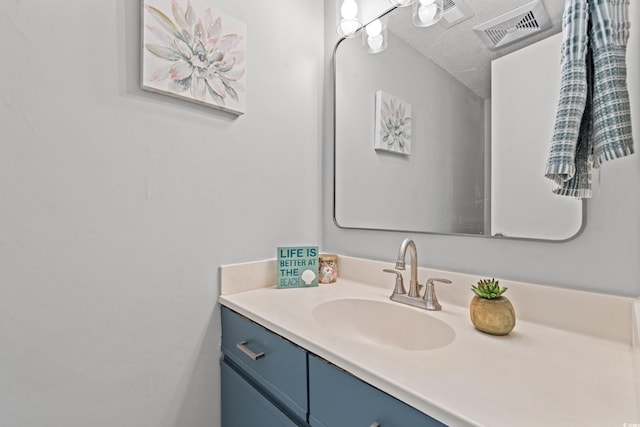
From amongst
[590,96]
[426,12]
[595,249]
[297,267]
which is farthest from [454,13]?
[297,267]

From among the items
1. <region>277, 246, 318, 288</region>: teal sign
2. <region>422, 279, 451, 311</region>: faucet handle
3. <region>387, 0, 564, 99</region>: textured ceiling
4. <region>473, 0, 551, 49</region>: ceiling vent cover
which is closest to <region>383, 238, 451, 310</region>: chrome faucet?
<region>422, 279, 451, 311</region>: faucet handle

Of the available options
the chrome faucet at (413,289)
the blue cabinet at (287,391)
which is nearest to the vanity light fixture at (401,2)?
the chrome faucet at (413,289)

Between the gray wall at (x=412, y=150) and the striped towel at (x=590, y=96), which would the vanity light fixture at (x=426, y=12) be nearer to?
the gray wall at (x=412, y=150)

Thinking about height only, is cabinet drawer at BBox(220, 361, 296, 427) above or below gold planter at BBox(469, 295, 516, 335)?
below

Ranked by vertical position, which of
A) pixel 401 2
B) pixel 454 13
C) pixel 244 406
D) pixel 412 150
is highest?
pixel 401 2

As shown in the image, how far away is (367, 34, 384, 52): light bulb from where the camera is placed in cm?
123

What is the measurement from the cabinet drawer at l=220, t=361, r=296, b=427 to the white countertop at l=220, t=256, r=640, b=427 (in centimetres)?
22

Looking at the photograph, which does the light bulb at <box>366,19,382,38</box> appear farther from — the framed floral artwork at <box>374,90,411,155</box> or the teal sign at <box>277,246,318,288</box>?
the teal sign at <box>277,246,318,288</box>

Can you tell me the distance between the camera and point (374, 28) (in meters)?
1.24

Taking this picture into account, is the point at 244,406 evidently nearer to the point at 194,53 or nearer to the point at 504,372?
the point at 504,372

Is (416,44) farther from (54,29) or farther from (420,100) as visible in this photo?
(54,29)

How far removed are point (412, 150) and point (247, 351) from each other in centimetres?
92

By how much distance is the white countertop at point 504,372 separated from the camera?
469mm

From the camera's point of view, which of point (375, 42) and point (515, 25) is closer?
point (515, 25)
